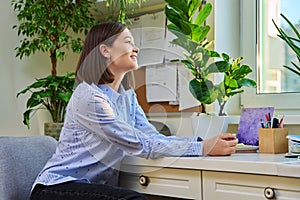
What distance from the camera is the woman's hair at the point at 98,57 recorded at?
1461 mm

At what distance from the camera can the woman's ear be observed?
146cm

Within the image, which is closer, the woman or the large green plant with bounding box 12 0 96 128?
the woman

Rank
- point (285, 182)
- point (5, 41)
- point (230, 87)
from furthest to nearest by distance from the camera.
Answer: point (5, 41) < point (230, 87) < point (285, 182)

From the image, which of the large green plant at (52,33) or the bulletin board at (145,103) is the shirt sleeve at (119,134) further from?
the large green plant at (52,33)

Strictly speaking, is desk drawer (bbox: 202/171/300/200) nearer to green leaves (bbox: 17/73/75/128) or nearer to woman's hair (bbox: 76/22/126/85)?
woman's hair (bbox: 76/22/126/85)

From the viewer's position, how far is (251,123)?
1564mm

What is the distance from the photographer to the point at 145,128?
1.54 m

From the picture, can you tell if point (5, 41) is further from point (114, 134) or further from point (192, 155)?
point (192, 155)

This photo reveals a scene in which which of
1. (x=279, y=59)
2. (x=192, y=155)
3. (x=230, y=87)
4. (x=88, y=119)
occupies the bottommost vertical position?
(x=192, y=155)

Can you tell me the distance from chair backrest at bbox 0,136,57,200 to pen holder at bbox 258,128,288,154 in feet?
2.31

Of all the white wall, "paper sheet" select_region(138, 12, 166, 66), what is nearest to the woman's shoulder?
"paper sheet" select_region(138, 12, 166, 66)

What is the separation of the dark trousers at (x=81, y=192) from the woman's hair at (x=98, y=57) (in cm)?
35

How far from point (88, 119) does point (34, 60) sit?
41.4 inches

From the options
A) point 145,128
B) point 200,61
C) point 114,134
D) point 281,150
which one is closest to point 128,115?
point 145,128
